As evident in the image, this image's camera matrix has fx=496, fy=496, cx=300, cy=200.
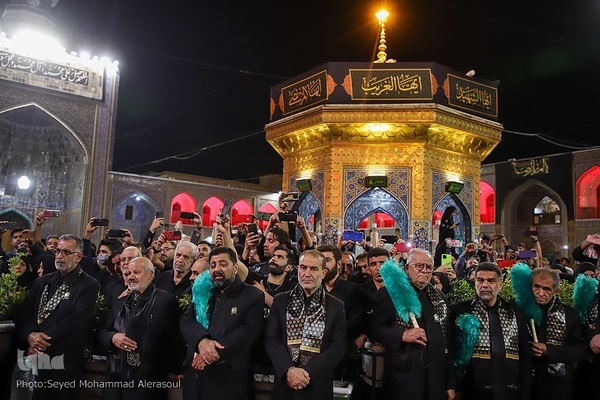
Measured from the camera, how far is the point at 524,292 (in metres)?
3.84

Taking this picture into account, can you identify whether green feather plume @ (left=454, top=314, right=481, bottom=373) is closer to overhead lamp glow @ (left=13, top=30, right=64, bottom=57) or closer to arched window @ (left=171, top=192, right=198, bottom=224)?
overhead lamp glow @ (left=13, top=30, right=64, bottom=57)

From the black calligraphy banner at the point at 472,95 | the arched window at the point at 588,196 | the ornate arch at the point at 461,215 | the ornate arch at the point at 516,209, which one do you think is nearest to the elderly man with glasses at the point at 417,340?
the ornate arch at the point at 461,215

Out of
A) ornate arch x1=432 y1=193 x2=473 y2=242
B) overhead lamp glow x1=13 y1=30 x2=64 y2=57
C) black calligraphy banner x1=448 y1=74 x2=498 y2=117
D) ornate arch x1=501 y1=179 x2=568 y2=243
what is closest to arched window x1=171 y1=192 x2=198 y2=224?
overhead lamp glow x1=13 y1=30 x2=64 y2=57

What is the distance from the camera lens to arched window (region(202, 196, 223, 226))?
24.2m

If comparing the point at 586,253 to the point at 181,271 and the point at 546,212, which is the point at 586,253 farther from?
the point at 546,212

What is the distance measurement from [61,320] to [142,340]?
718 millimetres

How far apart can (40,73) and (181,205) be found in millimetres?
8649

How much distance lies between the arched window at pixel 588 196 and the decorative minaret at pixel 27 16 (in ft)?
70.0

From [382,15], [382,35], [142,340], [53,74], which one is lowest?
[142,340]

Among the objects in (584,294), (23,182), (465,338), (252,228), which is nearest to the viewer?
(465,338)

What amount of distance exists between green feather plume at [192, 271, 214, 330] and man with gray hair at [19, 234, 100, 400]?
975mm

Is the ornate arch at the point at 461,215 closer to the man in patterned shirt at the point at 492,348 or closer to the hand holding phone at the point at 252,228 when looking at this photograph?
the hand holding phone at the point at 252,228

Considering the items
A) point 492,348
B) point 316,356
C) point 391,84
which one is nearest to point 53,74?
point 391,84

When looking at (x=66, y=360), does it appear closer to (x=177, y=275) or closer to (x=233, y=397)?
(x=177, y=275)
